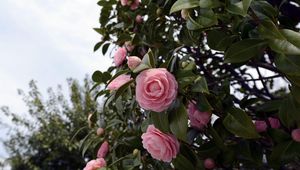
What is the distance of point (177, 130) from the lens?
862 millimetres

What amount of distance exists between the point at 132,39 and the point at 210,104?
66 centimetres

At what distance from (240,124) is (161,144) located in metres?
0.18

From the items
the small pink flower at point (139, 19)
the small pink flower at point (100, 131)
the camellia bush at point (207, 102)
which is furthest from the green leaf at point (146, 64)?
the small pink flower at point (139, 19)

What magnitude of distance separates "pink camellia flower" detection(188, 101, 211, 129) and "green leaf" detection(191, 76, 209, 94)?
92mm

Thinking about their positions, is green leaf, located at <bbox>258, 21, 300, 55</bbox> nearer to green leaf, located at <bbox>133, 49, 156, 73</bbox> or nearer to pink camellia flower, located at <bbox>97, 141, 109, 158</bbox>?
green leaf, located at <bbox>133, 49, 156, 73</bbox>

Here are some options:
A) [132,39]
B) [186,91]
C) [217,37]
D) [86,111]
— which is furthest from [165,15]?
[86,111]

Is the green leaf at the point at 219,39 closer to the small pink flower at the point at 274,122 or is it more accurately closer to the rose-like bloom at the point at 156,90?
the rose-like bloom at the point at 156,90

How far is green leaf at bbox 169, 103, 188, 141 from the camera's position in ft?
2.81

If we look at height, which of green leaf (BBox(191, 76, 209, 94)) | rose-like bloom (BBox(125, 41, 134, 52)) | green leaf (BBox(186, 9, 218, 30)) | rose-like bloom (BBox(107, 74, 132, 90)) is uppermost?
green leaf (BBox(186, 9, 218, 30))

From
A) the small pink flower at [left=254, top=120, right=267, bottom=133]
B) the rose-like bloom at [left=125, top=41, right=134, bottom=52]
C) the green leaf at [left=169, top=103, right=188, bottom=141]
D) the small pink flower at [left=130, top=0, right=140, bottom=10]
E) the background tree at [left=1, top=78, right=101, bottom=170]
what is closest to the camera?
the green leaf at [left=169, top=103, right=188, bottom=141]

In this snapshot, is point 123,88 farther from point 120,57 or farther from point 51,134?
point 51,134

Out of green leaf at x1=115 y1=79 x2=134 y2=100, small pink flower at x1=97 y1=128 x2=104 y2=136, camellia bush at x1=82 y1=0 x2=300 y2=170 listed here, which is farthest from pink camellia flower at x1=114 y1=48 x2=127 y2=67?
green leaf at x1=115 y1=79 x2=134 y2=100

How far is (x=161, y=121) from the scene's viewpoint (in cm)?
88

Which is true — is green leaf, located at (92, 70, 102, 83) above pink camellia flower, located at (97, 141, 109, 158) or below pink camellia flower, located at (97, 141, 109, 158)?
above
